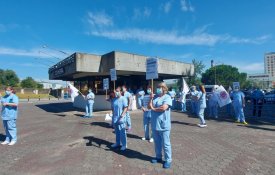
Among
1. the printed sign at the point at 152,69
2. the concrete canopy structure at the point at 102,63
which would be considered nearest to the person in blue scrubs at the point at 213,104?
the concrete canopy structure at the point at 102,63

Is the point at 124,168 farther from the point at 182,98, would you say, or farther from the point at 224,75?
the point at 224,75

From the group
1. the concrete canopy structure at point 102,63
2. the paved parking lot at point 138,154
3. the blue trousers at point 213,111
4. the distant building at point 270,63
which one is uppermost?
the distant building at point 270,63

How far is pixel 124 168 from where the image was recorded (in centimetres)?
541

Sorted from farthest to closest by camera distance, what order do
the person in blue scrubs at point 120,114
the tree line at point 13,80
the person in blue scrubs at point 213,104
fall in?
the tree line at point 13,80
the person in blue scrubs at point 213,104
the person in blue scrubs at point 120,114

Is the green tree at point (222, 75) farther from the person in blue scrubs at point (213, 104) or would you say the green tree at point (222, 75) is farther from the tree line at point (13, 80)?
the tree line at point (13, 80)

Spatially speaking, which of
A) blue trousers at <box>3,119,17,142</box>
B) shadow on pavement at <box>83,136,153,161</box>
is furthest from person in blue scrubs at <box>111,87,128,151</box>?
blue trousers at <box>3,119,17,142</box>

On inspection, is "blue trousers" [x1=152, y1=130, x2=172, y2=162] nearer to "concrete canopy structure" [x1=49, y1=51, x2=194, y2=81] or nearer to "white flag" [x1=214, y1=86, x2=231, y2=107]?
"white flag" [x1=214, y1=86, x2=231, y2=107]

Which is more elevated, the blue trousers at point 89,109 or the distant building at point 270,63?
the distant building at point 270,63

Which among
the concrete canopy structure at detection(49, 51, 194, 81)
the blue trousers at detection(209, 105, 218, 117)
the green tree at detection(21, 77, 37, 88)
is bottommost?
the blue trousers at detection(209, 105, 218, 117)

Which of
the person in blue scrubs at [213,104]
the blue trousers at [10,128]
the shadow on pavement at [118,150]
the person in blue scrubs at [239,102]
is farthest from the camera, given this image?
the person in blue scrubs at [213,104]

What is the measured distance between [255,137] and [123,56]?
9.90 meters

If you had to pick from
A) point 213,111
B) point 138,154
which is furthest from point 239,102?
point 138,154

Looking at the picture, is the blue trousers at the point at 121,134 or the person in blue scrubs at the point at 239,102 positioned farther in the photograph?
the person in blue scrubs at the point at 239,102

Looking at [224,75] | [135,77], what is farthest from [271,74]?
[135,77]
